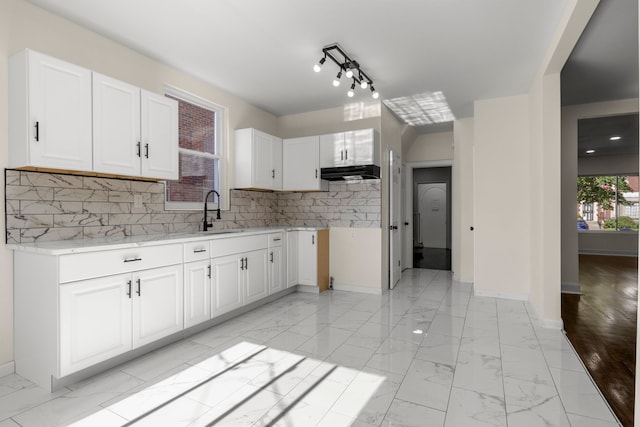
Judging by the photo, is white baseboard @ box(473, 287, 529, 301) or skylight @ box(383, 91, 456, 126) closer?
white baseboard @ box(473, 287, 529, 301)

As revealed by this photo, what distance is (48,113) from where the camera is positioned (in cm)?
228

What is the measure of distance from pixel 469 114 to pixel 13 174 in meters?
5.38

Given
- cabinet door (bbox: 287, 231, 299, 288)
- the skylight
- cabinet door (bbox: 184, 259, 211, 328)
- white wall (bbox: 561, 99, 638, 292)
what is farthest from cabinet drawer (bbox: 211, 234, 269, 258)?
white wall (bbox: 561, 99, 638, 292)

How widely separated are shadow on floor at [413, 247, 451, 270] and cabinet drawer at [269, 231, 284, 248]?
3.53 m

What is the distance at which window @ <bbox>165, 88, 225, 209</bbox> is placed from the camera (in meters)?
3.71

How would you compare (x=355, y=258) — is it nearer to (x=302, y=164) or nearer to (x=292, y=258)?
(x=292, y=258)

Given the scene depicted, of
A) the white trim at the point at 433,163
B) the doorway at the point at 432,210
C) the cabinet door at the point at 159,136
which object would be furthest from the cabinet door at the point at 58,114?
the doorway at the point at 432,210

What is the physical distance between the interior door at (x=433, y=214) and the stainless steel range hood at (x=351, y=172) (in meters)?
5.93

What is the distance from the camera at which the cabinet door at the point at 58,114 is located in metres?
2.22

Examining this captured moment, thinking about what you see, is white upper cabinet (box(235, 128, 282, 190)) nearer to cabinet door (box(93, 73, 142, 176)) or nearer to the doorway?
cabinet door (box(93, 73, 142, 176))

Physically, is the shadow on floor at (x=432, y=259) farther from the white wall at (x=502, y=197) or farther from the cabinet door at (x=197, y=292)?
the cabinet door at (x=197, y=292)

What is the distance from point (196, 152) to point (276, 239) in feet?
4.59

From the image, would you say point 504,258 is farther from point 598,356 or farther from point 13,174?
point 13,174

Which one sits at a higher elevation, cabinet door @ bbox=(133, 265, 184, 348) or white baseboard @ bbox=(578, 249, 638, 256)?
cabinet door @ bbox=(133, 265, 184, 348)
